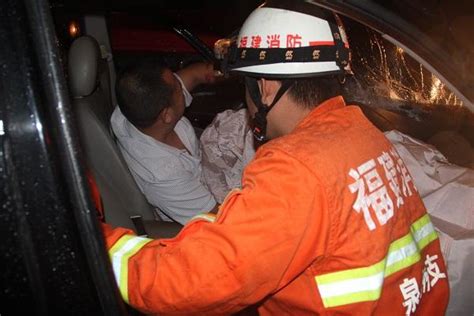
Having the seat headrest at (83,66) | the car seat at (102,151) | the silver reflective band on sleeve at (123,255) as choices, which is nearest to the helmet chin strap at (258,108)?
the silver reflective band on sleeve at (123,255)

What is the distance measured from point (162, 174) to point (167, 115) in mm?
358

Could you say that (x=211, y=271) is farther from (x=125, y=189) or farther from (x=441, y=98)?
(x=441, y=98)

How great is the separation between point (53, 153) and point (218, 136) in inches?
86.6

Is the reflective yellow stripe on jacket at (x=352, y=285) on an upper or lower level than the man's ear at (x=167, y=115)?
lower

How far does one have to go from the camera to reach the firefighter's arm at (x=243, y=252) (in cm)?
112

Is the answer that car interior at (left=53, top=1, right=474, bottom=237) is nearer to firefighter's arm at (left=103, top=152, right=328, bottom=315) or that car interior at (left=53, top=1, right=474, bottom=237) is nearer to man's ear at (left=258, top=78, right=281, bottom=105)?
man's ear at (left=258, top=78, right=281, bottom=105)

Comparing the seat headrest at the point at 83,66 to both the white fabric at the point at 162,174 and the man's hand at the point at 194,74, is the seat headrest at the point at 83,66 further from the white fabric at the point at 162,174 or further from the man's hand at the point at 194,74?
the man's hand at the point at 194,74

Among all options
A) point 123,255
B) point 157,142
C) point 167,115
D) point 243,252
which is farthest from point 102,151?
point 243,252

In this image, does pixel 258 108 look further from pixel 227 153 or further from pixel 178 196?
pixel 227 153

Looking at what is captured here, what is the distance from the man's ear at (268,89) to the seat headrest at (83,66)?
1222mm

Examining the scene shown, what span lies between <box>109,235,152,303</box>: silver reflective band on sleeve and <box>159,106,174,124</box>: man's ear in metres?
1.54

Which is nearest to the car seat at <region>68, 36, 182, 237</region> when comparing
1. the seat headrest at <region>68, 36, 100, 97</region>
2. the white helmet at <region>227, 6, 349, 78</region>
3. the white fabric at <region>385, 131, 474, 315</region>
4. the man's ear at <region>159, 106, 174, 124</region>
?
the seat headrest at <region>68, 36, 100, 97</region>

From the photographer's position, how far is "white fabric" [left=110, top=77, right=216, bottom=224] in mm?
2732

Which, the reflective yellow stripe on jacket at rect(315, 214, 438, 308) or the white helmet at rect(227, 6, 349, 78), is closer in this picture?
the reflective yellow stripe on jacket at rect(315, 214, 438, 308)
